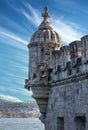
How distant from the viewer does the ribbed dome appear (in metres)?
20.7

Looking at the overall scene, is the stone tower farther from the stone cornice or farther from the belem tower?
the stone cornice

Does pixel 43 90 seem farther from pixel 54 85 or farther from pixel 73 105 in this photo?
pixel 73 105

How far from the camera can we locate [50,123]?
19.4 meters

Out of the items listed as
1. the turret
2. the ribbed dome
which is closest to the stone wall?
the turret

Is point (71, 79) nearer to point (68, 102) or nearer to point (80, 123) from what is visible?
point (68, 102)

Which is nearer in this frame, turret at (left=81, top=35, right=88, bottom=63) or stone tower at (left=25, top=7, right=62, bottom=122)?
turret at (left=81, top=35, right=88, bottom=63)

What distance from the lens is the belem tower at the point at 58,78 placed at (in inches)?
611

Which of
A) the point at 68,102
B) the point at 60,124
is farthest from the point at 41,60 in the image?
the point at 68,102

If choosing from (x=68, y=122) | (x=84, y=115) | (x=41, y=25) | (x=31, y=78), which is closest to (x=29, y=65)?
(x=31, y=78)

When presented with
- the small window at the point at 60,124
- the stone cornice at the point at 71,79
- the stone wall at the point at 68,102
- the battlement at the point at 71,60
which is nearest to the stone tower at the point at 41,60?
the stone wall at the point at 68,102

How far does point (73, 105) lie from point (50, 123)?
3.49 metres

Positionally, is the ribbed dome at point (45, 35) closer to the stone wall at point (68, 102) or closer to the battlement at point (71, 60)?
the battlement at point (71, 60)

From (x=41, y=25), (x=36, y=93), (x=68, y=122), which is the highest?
(x=41, y=25)

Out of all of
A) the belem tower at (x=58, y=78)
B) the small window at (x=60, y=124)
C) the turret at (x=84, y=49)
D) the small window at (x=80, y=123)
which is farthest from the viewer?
the small window at (x=60, y=124)
